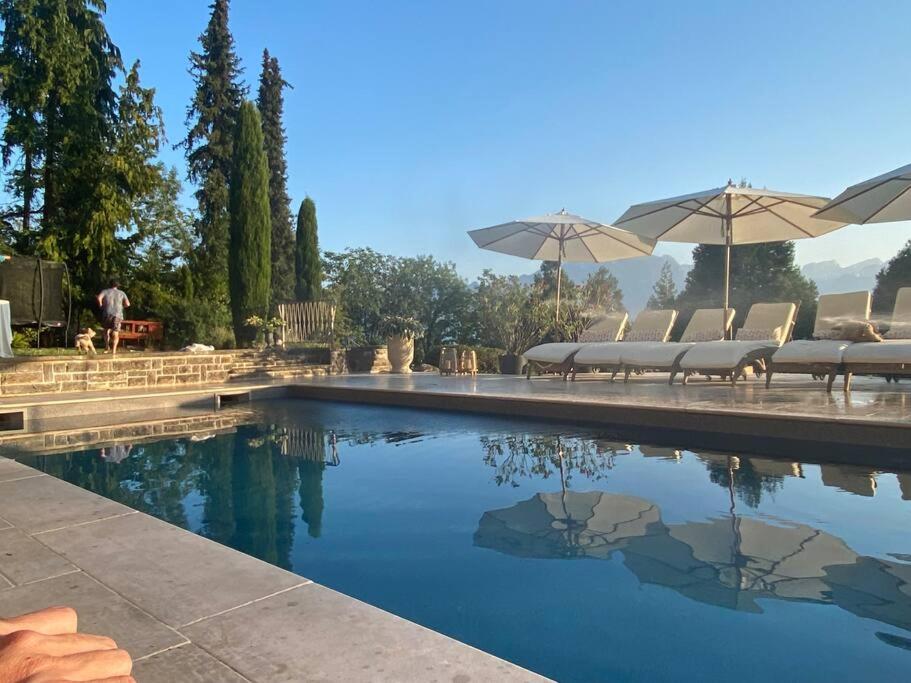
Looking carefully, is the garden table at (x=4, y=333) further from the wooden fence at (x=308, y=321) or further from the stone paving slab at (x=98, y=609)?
the stone paving slab at (x=98, y=609)

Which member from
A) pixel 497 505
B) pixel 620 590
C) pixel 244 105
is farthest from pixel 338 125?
pixel 620 590

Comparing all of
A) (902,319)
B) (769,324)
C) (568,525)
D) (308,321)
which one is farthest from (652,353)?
(308,321)

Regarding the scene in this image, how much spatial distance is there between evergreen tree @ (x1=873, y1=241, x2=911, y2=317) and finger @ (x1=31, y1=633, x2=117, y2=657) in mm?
24848

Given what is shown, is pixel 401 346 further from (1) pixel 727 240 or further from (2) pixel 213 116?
(2) pixel 213 116

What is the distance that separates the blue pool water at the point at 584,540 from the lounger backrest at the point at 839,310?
4.25 m

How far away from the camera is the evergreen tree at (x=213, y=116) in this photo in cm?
2147

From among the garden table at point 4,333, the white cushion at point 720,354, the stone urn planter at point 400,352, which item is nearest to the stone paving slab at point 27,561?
the garden table at point 4,333

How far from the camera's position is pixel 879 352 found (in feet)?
20.4

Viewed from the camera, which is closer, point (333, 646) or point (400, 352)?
point (333, 646)

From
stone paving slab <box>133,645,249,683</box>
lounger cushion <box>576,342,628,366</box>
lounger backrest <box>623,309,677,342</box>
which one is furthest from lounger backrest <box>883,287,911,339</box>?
stone paving slab <box>133,645,249,683</box>

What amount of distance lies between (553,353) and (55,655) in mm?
8644

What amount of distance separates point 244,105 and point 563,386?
11.7 m

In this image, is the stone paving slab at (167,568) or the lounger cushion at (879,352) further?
the lounger cushion at (879,352)

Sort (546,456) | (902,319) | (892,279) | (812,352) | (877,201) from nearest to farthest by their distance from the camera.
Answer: (546,456)
(812,352)
(877,201)
(902,319)
(892,279)
